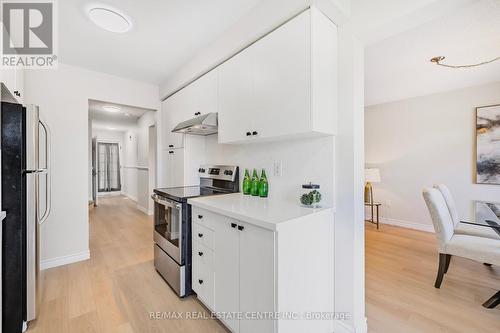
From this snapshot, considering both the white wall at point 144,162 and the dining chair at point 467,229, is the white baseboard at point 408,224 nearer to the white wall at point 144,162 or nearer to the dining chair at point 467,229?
the dining chair at point 467,229

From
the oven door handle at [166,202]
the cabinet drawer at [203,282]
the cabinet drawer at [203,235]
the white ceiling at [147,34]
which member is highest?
the white ceiling at [147,34]

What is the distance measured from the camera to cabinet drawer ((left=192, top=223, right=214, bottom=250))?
166 cm

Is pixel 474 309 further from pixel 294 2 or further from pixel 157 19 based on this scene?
pixel 157 19

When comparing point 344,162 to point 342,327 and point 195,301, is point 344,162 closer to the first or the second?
point 342,327

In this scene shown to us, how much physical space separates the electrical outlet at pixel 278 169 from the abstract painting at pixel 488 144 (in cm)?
356

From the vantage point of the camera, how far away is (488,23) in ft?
6.32

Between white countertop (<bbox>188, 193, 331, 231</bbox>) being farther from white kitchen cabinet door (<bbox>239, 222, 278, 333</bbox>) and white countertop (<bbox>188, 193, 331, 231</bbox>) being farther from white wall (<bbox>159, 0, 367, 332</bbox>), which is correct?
white wall (<bbox>159, 0, 367, 332</bbox>)

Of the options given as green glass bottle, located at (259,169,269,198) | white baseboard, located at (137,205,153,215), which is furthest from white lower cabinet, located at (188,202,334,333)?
white baseboard, located at (137,205,153,215)

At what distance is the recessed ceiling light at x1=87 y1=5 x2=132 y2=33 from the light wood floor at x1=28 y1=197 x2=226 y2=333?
2478mm

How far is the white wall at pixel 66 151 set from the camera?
2586mm

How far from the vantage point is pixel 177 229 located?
1.99 metres

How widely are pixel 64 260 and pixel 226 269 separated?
2.44m

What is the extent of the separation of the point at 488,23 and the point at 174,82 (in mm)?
3393

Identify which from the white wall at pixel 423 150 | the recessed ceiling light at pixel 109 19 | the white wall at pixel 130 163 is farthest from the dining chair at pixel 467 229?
the white wall at pixel 130 163
